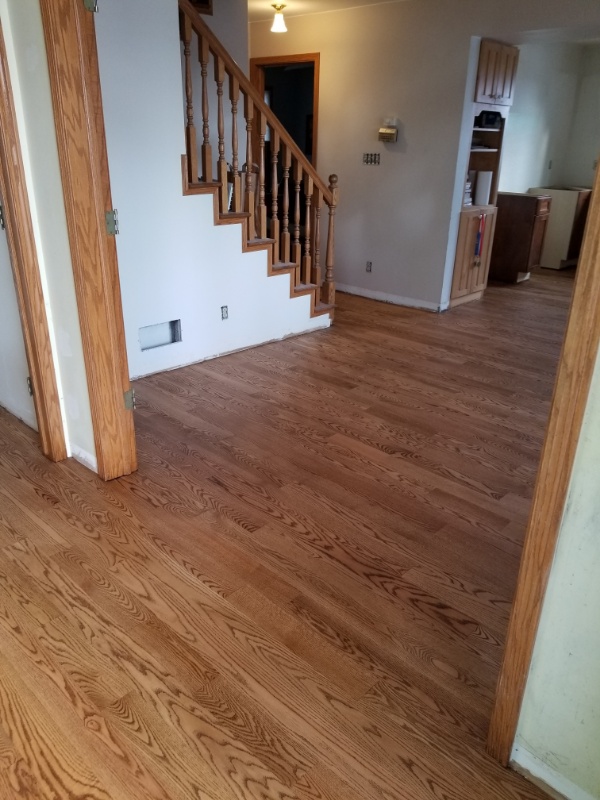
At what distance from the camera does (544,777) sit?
54.6 inches

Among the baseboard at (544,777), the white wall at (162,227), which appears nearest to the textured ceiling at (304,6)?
the white wall at (162,227)

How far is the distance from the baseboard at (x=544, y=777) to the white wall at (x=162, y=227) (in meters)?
2.94

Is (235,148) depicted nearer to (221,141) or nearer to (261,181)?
(221,141)

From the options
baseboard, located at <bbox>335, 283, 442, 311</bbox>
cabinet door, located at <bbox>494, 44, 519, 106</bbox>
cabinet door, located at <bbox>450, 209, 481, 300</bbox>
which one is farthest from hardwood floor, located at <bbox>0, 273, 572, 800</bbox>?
cabinet door, located at <bbox>494, 44, 519, 106</bbox>

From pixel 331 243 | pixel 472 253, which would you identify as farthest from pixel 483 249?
pixel 331 243

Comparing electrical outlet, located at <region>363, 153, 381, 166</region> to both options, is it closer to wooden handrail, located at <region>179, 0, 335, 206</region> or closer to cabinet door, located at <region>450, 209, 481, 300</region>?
cabinet door, located at <region>450, 209, 481, 300</region>

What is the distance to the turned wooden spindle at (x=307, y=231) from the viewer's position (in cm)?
442

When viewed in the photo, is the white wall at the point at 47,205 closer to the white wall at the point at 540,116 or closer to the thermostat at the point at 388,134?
the thermostat at the point at 388,134

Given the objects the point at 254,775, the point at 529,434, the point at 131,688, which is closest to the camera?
the point at 254,775

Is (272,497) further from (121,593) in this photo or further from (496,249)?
(496,249)

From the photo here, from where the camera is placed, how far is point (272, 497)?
2.51 metres

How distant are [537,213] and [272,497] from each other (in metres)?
5.24

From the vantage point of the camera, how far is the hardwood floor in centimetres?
144

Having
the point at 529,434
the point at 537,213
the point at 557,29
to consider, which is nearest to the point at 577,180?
the point at 537,213
